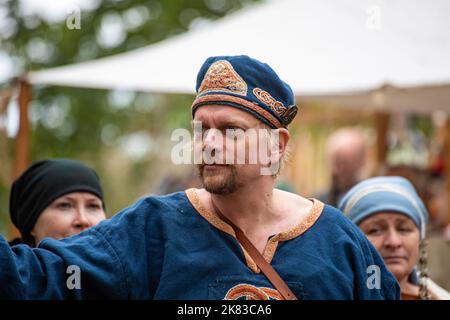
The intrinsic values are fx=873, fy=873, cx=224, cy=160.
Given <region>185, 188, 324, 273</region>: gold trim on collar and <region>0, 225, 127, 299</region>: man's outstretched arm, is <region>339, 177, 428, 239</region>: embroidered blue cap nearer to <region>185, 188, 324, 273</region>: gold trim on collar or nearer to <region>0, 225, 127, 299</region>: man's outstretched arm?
<region>185, 188, 324, 273</region>: gold trim on collar

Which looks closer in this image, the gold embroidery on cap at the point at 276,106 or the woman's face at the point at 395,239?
the gold embroidery on cap at the point at 276,106

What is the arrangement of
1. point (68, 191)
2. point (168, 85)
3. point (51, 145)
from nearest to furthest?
point (68, 191) → point (168, 85) → point (51, 145)

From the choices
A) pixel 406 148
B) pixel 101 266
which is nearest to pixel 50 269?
pixel 101 266

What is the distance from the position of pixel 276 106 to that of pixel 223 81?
0.23 m

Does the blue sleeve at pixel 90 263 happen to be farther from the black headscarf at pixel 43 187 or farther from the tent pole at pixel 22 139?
the tent pole at pixel 22 139

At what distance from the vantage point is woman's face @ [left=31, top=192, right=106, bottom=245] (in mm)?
4148

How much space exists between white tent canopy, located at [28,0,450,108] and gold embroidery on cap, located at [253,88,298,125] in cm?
279

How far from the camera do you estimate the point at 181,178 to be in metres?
8.77

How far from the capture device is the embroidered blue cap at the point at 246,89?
3281mm

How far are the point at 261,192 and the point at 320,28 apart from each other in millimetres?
3685

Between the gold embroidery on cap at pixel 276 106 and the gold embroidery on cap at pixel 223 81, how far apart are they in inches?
2.4

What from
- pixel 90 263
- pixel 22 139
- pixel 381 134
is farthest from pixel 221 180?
pixel 381 134
